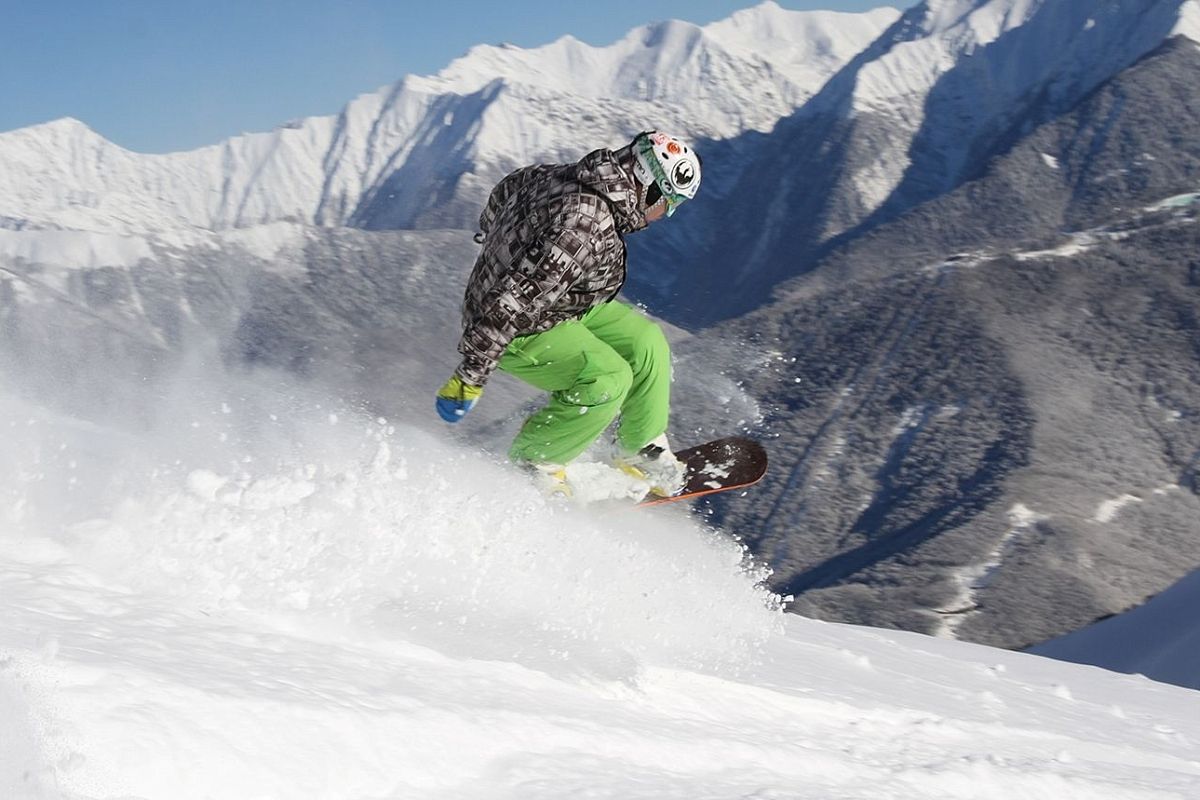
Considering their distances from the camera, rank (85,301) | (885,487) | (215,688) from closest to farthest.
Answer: (215,688)
(885,487)
(85,301)

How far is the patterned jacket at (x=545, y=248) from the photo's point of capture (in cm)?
514

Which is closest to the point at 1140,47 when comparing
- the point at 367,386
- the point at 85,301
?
the point at 367,386

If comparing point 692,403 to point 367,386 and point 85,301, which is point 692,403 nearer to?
point 367,386

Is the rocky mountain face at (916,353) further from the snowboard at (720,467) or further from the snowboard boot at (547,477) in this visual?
the snowboard at (720,467)

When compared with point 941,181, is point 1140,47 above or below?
above

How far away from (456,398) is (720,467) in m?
2.78

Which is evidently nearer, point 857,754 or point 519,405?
point 857,754

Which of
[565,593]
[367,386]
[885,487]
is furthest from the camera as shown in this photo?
[367,386]

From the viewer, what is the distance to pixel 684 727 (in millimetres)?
4199

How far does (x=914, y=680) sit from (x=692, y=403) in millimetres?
97843

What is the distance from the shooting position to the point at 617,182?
17.2 feet

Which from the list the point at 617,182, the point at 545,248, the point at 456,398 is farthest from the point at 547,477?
the point at 617,182

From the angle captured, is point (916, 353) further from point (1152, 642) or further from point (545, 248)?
point (545, 248)

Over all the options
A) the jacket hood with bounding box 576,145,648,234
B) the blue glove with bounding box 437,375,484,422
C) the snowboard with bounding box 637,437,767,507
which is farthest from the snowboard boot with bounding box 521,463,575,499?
the jacket hood with bounding box 576,145,648,234
